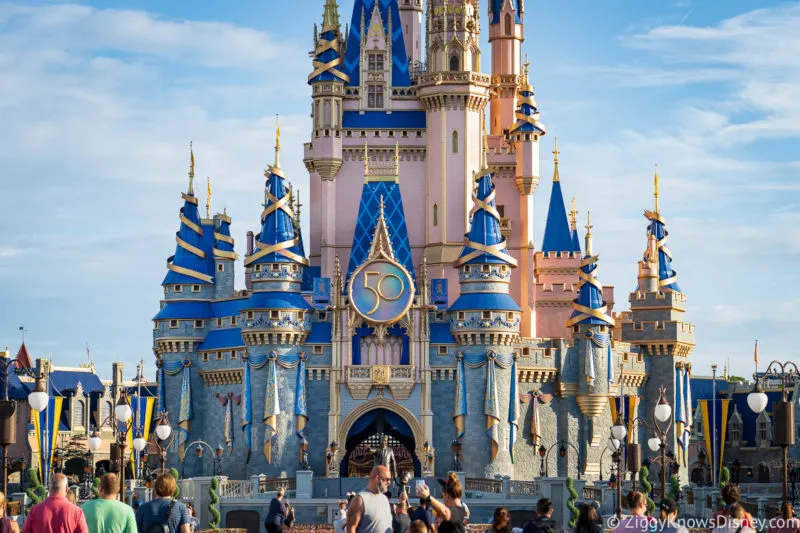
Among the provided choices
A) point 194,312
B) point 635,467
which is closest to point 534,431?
point 194,312

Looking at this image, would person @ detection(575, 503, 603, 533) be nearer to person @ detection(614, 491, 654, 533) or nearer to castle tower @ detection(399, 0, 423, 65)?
person @ detection(614, 491, 654, 533)

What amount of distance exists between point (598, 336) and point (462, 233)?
28.7ft

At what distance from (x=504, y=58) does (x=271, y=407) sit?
28597 millimetres

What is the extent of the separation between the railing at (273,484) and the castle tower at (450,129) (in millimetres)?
15285

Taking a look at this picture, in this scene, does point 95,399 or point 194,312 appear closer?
point 194,312

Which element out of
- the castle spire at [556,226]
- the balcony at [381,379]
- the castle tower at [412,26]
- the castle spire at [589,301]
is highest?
the castle tower at [412,26]

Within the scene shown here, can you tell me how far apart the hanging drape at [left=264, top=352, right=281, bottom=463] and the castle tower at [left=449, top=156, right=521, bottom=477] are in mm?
8711

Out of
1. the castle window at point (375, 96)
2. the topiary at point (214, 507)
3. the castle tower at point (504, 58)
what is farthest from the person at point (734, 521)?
the castle tower at point (504, 58)

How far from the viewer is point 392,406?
265 feet

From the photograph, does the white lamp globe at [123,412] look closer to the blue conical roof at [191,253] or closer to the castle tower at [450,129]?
the blue conical roof at [191,253]

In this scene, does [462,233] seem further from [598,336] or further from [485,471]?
[485,471]

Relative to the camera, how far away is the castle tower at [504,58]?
317 feet

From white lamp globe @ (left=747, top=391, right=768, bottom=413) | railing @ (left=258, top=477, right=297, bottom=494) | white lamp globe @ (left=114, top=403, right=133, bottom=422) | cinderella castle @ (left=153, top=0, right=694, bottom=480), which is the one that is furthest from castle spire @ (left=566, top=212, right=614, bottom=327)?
white lamp globe @ (left=747, top=391, right=768, bottom=413)

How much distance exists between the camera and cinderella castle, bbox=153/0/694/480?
80.2m
